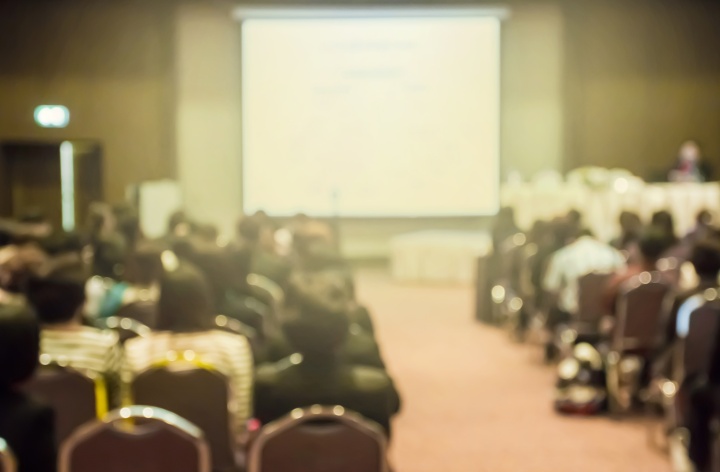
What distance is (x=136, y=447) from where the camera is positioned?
117 inches

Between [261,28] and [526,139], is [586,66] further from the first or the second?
[261,28]

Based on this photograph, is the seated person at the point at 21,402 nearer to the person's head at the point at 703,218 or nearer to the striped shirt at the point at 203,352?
the striped shirt at the point at 203,352

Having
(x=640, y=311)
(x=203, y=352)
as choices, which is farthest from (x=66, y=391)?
(x=640, y=311)

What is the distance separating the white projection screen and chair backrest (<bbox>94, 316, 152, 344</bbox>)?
379 inches

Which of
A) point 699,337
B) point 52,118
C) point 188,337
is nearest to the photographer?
point 188,337

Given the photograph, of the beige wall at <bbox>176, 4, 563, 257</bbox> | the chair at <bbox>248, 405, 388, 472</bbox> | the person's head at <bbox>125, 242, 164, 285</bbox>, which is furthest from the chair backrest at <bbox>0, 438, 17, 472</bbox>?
the beige wall at <bbox>176, 4, 563, 257</bbox>

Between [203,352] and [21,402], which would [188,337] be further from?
[21,402]

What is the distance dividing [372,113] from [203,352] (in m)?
11.0

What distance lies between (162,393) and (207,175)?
11745 mm

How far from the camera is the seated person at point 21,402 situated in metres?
2.71

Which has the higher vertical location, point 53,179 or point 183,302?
point 53,179

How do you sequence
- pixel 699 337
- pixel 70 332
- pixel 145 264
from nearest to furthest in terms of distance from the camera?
pixel 70 332
pixel 699 337
pixel 145 264

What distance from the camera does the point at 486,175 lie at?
1509cm

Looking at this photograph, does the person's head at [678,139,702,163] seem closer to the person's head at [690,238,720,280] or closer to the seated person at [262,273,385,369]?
the person's head at [690,238,720,280]
